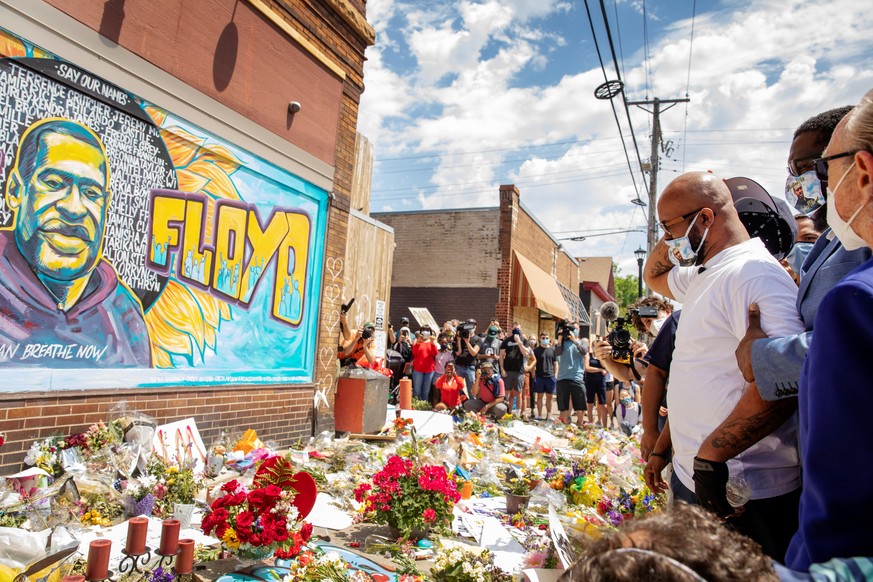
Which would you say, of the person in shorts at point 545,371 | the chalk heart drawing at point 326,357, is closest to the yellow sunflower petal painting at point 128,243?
the chalk heart drawing at point 326,357

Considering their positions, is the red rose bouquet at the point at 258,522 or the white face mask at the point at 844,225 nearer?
the white face mask at the point at 844,225

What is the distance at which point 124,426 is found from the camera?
486cm

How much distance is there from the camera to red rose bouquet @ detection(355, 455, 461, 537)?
14.1 feet

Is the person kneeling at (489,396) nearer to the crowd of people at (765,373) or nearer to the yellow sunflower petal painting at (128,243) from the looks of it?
the yellow sunflower petal painting at (128,243)

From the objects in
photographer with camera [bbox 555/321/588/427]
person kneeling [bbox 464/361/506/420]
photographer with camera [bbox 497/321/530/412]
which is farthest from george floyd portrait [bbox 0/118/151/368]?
photographer with camera [bbox 497/321/530/412]

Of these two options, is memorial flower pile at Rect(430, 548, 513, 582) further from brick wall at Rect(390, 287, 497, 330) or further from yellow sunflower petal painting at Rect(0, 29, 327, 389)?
brick wall at Rect(390, 287, 497, 330)

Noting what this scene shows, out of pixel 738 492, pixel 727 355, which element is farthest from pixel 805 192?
pixel 738 492

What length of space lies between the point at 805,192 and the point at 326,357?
6.56 metres

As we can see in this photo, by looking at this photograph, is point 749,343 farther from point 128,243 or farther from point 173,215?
point 173,215

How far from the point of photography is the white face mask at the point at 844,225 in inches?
51.1

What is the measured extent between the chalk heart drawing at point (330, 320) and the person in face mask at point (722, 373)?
5.93 m

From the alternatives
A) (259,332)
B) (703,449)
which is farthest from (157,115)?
(703,449)

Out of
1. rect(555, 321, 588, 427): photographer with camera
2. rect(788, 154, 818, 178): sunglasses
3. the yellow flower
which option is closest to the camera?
rect(788, 154, 818, 178): sunglasses

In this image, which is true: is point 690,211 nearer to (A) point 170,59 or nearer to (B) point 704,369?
(B) point 704,369
